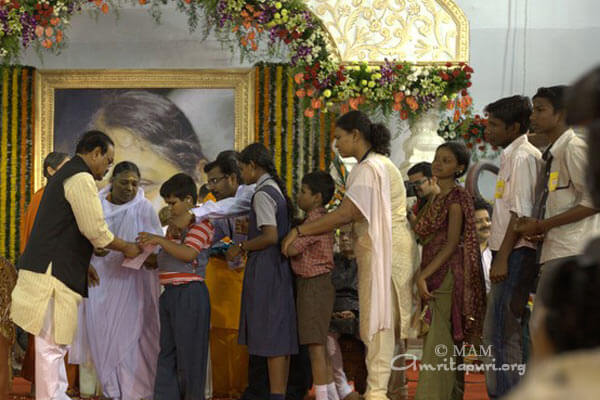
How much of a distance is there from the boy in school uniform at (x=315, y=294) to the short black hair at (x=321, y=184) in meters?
0.14

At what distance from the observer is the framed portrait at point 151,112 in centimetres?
930

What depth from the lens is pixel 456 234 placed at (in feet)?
16.5

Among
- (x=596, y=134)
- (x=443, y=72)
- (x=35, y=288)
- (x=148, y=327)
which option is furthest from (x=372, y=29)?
(x=596, y=134)

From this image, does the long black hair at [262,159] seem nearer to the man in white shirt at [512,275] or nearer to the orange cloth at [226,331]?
the orange cloth at [226,331]

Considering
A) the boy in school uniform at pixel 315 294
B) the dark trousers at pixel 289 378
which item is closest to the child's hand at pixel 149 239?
the boy in school uniform at pixel 315 294

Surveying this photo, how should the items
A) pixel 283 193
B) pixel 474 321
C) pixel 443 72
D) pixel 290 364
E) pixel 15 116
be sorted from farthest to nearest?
pixel 15 116 → pixel 443 72 → pixel 290 364 → pixel 283 193 → pixel 474 321

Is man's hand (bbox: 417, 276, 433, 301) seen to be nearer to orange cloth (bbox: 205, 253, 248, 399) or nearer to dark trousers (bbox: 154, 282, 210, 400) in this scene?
dark trousers (bbox: 154, 282, 210, 400)

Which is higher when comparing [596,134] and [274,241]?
[596,134]

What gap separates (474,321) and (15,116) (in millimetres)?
6142

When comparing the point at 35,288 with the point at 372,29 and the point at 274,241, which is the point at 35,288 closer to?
the point at 274,241

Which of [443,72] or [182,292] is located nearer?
[182,292]

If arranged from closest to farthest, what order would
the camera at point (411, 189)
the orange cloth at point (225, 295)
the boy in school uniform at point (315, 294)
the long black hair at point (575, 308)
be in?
the long black hair at point (575, 308)
the boy in school uniform at point (315, 294)
the orange cloth at point (225, 295)
the camera at point (411, 189)

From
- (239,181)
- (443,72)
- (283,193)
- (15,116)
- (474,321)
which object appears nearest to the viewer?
(474,321)

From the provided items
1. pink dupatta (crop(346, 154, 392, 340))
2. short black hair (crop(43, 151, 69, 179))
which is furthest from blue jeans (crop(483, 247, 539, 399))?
short black hair (crop(43, 151, 69, 179))
